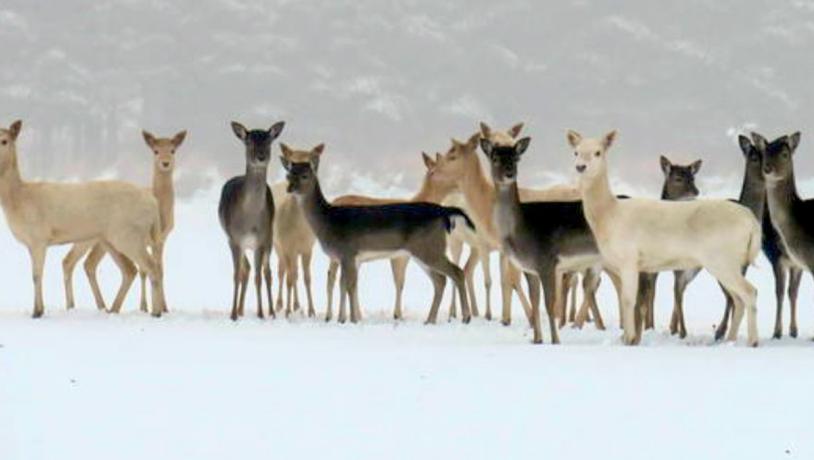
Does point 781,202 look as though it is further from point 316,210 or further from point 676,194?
point 316,210

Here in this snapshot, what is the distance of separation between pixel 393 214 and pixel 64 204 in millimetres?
3520

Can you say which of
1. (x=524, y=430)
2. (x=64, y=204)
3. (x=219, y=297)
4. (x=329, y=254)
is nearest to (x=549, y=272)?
(x=329, y=254)

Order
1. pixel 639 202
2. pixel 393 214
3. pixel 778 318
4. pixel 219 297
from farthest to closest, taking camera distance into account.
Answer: pixel 219 297 < pixel 393 214 < pixel 778 318 < pixel 639 202

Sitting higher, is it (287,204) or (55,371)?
(287,204)

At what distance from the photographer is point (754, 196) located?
1362cm

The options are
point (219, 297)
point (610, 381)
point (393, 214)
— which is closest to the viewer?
point (610, 381)

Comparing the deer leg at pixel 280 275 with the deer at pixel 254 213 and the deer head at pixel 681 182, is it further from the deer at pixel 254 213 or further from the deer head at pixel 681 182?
the deer head at pixel 681 182

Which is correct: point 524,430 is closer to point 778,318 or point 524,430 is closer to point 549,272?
point 549,272

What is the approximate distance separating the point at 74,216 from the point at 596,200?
5835mm

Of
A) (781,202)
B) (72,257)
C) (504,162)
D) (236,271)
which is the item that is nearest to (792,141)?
(781,202)

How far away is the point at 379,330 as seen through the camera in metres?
13.9

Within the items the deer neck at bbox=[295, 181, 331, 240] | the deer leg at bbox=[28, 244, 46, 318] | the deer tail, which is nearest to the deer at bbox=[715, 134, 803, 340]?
the deer tail

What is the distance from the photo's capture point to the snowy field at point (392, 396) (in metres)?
8.22

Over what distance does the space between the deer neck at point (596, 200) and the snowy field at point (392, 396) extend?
1116 millimetres
